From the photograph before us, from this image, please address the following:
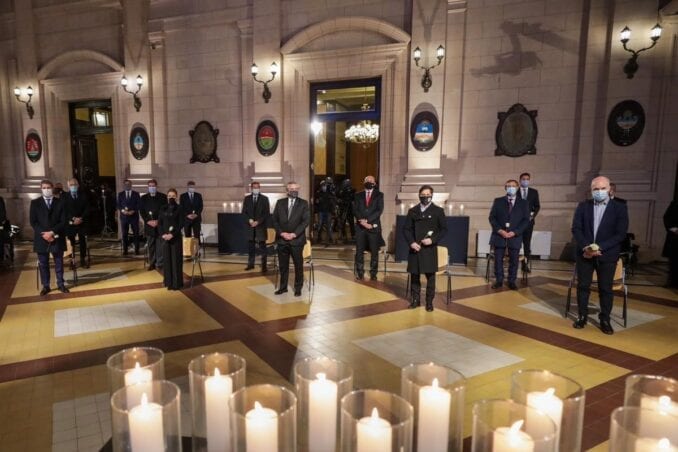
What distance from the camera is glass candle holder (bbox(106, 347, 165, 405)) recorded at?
1.91 m

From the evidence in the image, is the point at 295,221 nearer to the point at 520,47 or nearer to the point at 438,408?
the point at 438,408

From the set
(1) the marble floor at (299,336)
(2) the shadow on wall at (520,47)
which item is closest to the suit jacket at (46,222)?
(1) the marble floor at (299,336)

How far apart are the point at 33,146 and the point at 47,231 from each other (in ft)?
32.1

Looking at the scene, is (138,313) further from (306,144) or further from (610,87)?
(610,87)

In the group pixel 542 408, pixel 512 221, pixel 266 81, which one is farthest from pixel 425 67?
pixel 542 408

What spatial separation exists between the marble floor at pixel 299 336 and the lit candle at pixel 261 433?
90.0 inches

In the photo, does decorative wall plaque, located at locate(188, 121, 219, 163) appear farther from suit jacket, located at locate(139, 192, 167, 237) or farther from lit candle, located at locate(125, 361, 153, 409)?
lit candle, located at locate(125, 361, 153, 409)

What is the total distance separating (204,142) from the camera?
511 inches

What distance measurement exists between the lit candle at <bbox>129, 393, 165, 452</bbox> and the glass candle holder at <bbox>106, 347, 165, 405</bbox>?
0.70 ft

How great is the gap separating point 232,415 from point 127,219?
11.5 m

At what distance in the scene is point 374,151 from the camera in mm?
19547

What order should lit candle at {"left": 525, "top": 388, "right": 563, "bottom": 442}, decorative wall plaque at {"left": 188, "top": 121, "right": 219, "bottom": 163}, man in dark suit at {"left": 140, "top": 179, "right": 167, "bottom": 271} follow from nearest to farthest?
lit candle at {"left": 525, "top": 388, "right": 563, "bottom": 442}
man in dark suit at {"left": 140, "top": 179, "right": 167, "bottom": 271}
decorative wall plaque at {"left": 188, "top": 121, "right": 219, "bottom": 163}

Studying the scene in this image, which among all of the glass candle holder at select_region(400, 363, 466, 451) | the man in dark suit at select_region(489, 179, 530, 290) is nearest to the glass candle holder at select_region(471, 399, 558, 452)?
the glass candle holder at select_region(400, 363, 466, 451)

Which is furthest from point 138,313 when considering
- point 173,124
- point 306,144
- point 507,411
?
point 173,124
